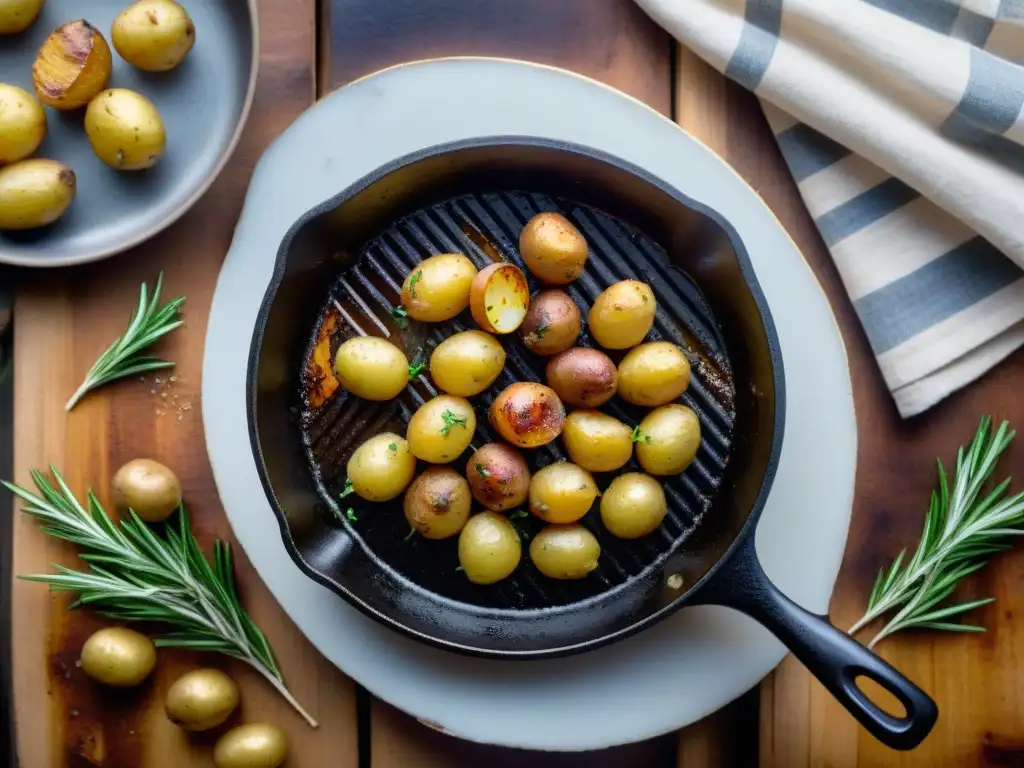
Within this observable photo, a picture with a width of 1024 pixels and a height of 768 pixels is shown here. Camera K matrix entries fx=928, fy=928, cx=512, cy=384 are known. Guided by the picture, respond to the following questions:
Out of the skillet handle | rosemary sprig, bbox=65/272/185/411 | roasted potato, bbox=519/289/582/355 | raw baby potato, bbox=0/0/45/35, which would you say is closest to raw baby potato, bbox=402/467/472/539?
roasted potato, bbox=519/289/582/355

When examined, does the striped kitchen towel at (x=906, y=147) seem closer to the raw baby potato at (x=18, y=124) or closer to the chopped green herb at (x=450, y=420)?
the chopped green herb at (x=450, y=420)

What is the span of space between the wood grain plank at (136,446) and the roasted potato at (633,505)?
0.48m

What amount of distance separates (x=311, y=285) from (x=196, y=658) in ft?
1.92

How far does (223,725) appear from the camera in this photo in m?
1.39

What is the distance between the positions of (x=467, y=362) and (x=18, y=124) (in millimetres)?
719

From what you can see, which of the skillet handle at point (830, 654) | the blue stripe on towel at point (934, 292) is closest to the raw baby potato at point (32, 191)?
the skillet handle at point (830, 654)

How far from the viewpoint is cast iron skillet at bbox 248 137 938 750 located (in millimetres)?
1274

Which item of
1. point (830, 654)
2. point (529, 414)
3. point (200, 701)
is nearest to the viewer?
point (830, 654)

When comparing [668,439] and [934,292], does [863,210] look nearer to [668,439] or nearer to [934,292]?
[934,292]

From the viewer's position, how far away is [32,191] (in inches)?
51.1

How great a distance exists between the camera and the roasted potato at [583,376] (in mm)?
1249

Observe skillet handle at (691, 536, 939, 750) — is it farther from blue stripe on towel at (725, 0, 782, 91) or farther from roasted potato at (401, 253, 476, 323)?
blue stripe on towel at (725, 0, 782, 91)

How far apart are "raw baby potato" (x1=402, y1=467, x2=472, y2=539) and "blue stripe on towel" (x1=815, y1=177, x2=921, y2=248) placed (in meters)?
0.66

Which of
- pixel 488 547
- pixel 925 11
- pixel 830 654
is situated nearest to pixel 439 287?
pixel 488 547
